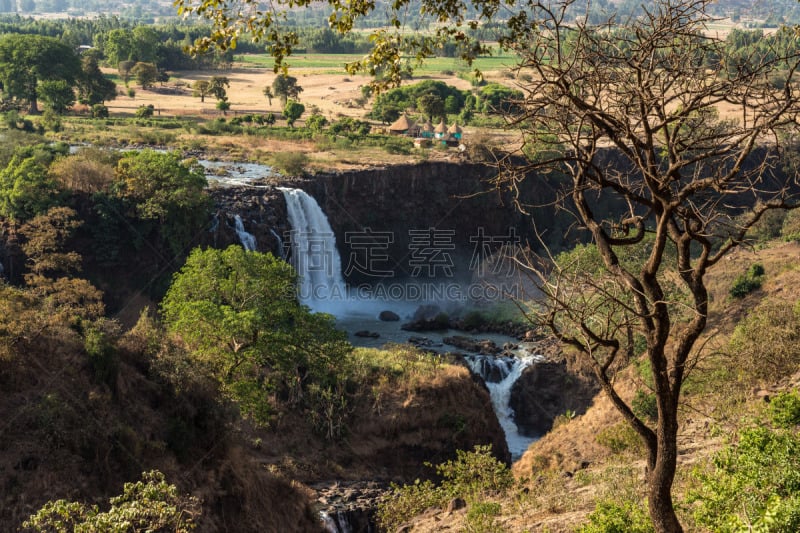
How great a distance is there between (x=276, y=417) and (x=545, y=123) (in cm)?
2003

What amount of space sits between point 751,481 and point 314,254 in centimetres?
3438

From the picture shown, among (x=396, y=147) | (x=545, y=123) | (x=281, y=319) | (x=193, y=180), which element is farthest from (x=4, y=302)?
(x=396, y=147)

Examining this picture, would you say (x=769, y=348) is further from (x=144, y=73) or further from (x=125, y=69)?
(x=125, y=69)

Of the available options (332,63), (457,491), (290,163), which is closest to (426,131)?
(290,163)

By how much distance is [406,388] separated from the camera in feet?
92.7

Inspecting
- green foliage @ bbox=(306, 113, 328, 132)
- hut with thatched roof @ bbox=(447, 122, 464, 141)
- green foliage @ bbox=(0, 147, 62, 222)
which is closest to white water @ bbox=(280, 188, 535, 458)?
green foliage @ bbox=(0, 147, 62, 222)

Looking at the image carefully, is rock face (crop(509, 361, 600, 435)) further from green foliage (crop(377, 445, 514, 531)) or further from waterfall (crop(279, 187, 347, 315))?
green foliage (crop(377, 445, 514, 531))

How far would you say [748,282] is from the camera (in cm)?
2672

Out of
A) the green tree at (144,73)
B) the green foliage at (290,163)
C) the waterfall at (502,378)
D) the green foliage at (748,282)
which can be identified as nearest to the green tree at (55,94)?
the green tree at (144,73)

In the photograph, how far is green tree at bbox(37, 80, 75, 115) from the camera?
6406cm

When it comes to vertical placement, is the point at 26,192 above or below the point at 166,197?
above

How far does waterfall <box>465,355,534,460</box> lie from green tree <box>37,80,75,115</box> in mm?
46772

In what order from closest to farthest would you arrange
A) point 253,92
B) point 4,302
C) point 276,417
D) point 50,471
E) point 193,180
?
point 50,471 < point 4,302 < point 276,417 < point 193,180 < point 253,92

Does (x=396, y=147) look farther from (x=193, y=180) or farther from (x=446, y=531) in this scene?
(x=446, y=531)
